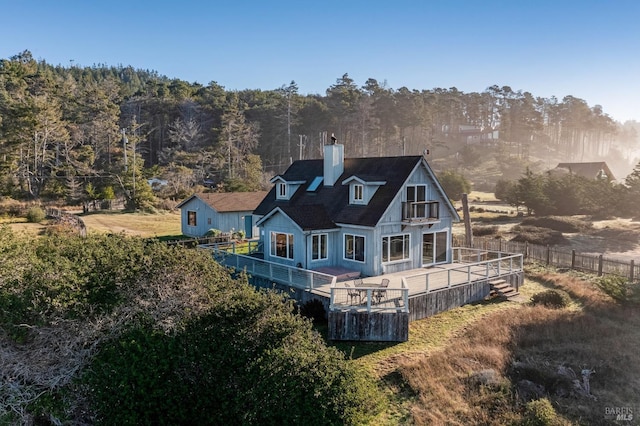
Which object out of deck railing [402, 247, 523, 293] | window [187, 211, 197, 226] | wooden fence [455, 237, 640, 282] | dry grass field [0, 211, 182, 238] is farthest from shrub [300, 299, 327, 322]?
window [187, 211, 197, 226]

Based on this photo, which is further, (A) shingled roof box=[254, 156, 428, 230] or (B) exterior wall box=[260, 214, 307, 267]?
(B) exterior wall box=[260, 214, 307, 267]

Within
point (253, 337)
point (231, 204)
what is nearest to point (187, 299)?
point (253, 337)

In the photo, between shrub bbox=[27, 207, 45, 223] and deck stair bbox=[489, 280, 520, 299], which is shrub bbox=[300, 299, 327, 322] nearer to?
deck stair bbox=[489, 280, 520, 299]

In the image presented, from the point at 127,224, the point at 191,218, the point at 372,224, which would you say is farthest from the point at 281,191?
the point at 127,224

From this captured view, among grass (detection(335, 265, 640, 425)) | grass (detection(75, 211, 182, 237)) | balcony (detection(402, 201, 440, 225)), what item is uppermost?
balcony (detection(402, 201, 440, 225))

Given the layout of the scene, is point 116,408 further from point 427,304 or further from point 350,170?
A: point 350,170

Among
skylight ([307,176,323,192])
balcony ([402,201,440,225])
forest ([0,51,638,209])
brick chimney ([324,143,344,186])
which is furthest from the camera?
forest ([0,51,638,209])
